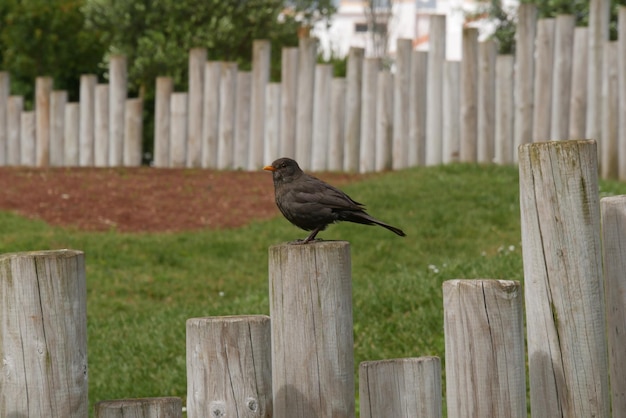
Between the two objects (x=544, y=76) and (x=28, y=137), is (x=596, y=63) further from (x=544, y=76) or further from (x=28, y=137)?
(x=28, y=137)

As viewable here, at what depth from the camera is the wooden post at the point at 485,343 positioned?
10.5 feet

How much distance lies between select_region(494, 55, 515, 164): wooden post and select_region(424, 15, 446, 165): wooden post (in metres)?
0.72

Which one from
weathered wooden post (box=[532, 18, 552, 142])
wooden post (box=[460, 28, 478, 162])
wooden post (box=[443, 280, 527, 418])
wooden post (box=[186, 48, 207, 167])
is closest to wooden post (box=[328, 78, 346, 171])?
wooden post (box=[460, 28, 478, 162])

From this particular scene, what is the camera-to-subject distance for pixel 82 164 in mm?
15453

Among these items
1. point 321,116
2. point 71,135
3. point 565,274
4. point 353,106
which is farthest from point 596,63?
point 565,274

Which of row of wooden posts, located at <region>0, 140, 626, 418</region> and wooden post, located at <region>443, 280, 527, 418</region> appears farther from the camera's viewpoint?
wooden post, located at <region>443, 280, 527, 418</region>

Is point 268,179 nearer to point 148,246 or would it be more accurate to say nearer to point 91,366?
point 148,246

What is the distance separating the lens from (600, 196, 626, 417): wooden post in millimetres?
3357

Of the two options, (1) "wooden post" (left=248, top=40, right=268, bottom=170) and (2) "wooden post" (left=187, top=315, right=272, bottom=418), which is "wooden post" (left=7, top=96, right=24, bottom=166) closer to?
(1) "wooden post" (left=248, top=40, right=268, bottom=170)

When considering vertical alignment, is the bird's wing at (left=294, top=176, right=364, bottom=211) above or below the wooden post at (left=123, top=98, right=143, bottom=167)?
below

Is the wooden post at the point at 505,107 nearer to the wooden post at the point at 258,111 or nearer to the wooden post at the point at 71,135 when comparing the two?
the wooden post at the point at 258,111

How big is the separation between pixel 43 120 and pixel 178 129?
2.25m

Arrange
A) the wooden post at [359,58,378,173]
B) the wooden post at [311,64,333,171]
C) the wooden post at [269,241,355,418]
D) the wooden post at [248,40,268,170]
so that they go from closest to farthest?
the wooden post at [269,241,355,418] < the wooden post at [359,58,378,173] < the wooden post at [311,64,333,171] < the wooden post at [248,40,268,170]

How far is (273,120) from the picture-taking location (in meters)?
14.1
